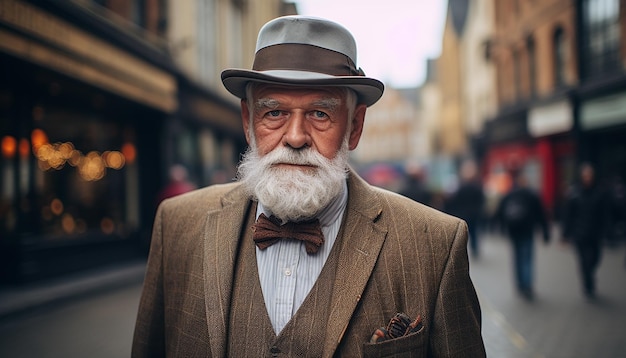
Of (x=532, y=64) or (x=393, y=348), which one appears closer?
(x=393, y=348)

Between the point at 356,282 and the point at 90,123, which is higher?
the point at 90,123

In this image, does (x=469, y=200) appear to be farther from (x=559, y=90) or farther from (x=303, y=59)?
(x=303, y=59)

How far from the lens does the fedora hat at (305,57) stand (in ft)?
6.37

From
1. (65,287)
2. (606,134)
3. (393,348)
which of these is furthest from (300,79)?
(606,134)

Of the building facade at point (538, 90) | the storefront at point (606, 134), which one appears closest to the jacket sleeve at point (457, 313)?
the storefront at point (606, 134)

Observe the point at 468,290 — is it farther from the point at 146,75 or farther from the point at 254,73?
the point at 146,75

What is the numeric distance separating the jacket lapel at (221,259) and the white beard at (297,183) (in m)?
0.15

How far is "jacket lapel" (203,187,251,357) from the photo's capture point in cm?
189

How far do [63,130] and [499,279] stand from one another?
829 cm

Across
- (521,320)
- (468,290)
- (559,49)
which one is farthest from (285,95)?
(559,49)

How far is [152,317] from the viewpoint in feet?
6.96

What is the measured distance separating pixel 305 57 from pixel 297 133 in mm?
276

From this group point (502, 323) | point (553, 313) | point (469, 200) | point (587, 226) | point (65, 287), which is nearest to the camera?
point (502, 323)

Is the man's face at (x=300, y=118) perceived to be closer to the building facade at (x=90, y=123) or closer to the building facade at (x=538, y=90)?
the building facade at (x=90, y=123)
